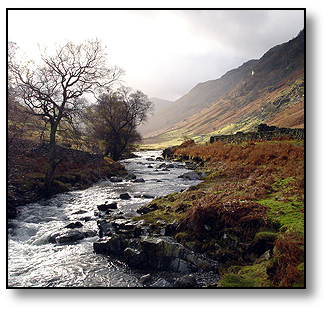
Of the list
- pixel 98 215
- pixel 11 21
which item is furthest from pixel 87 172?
pixel 11 21

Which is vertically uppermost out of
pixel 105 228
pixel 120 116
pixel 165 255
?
pixel 120 116

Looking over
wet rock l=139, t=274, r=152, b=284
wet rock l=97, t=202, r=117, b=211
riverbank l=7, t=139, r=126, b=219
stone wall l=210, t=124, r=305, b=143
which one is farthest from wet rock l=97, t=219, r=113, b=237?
stone wall l=210, t=124, r=305, b=143

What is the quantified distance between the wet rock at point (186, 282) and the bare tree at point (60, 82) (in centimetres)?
975

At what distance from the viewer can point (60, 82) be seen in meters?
11.7

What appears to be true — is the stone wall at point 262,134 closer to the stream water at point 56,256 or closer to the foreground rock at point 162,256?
the foreground rock at point 162,256

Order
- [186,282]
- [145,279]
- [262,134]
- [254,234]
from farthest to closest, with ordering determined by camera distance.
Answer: [262,134], [254,234], [145,279], [186,282]

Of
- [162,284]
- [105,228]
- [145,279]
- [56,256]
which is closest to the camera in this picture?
[162,284]

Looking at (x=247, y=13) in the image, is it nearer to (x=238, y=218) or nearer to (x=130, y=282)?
(x=238, y=218)

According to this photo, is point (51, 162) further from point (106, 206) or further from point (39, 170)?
point (106, 206)

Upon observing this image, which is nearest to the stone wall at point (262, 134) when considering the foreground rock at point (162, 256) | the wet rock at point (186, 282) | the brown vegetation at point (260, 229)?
the brown vegetation at point (260, 229)

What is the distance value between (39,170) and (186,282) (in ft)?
45.9

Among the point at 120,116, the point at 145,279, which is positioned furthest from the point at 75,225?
the point at 120,116

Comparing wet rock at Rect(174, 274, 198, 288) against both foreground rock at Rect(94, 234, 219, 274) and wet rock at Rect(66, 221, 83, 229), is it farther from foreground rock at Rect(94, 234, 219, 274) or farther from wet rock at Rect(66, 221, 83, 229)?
wet rock at Rect(66, 221, 83, 229)
